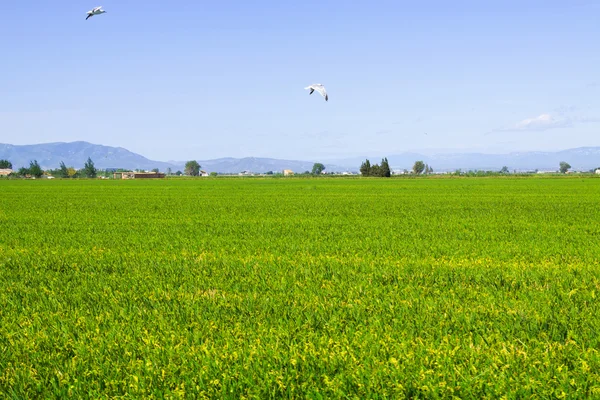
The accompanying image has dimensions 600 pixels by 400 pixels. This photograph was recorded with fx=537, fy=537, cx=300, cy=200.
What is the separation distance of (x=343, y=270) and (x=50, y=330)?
14.4 feet

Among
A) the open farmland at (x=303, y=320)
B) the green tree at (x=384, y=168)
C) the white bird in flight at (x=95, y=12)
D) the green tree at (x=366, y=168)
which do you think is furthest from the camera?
the green tree at (x=366, y=168)

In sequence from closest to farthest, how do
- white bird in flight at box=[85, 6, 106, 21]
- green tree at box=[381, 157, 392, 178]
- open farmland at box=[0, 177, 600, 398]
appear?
open farmland at box=[0, 177, 600, 398]
white bird in flight at box=[85, 6, 106, 21]
green tree at box=[381, 157, 392, 178]

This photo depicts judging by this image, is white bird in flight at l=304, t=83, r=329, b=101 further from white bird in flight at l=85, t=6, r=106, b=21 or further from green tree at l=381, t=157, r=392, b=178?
green tree at l=381, t=157, r=392, b=178

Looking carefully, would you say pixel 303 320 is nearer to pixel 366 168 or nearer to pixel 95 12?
pixel 95 12

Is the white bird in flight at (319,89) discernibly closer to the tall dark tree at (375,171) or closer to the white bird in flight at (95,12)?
the white bird in flight at (95,12)

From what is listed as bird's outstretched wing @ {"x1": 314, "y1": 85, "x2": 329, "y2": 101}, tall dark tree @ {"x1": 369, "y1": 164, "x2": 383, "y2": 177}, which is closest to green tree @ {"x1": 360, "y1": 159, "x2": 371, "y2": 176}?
tall dark tree @ {"x1": 369, "y1": 164, "x2": 383, "y2": 177}

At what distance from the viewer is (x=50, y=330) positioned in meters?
5.46

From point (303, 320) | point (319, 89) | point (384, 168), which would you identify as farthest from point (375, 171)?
point (303, 320)

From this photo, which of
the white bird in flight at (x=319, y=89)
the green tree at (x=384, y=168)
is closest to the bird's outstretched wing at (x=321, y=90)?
the white bird in flight at (x=319, y=89)

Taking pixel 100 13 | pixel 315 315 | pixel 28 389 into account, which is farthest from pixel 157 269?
pixel 100 13

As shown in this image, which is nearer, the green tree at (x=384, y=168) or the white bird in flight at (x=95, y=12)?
the white bird in flight at (x=95, y=12)

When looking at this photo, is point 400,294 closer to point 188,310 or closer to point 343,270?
point 343,270

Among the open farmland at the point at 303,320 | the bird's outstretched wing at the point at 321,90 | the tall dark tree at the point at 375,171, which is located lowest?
the open farmland at the point at 303,320

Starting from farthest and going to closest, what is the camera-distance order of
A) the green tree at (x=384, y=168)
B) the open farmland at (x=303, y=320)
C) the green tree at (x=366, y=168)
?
the green tree at (x=366, y=168) < the green tree at (x=384, y=168) < the open farmland at (x=303, y=320)
